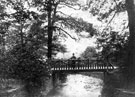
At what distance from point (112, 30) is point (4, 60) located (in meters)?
6.08

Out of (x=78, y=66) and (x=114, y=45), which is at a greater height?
(x=114, y=45)

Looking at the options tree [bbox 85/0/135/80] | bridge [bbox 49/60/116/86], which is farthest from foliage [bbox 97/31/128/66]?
bridge [bbox 49/60/116/86]

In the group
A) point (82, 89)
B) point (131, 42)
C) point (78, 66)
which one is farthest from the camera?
point (78, 66)

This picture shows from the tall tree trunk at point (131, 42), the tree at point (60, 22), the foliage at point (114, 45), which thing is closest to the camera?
the tall tree trunk at point (131, 42)

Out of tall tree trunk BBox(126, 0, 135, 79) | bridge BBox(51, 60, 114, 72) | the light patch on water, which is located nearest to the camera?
tall tree trunk BBox(126, 0, 135, 79)

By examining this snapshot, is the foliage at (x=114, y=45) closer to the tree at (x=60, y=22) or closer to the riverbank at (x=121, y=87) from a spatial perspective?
the riverbank at (x=121, y=87)

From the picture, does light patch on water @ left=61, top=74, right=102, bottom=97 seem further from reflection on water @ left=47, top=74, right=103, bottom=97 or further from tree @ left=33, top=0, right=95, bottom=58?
tree @ left=33, top=0, right=95, bottom=58

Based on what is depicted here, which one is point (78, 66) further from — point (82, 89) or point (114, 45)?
point (114, 45)

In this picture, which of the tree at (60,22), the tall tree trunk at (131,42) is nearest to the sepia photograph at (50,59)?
the tall tree trunk at (131,42)

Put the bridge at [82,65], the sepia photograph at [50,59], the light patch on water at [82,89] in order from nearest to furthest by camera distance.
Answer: the sepia photograph at [50,59]
the light patch on water at [82,89]
the bridge at [82,65]

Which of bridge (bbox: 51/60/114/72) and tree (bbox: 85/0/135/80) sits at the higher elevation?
tree (bbox: 85/0/135/80)

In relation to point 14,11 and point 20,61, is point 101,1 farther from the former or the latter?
point 20,61

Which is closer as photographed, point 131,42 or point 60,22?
point 131,42

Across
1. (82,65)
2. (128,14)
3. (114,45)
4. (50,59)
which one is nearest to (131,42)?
(114,45)
